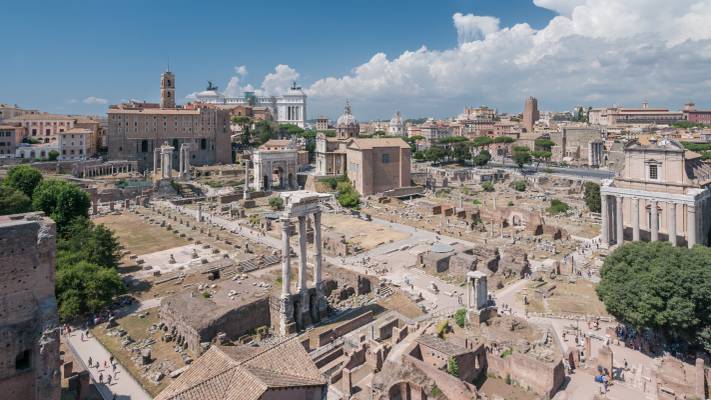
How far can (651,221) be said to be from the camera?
126 ft

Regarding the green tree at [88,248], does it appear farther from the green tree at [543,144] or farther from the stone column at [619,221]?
the green tree at [543,144]

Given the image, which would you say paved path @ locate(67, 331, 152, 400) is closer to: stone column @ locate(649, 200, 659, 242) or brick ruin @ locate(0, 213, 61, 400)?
brick ruin @ locate(0, 213, 61, 400)

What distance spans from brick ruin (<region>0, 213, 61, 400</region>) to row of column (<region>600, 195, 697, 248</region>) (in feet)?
125

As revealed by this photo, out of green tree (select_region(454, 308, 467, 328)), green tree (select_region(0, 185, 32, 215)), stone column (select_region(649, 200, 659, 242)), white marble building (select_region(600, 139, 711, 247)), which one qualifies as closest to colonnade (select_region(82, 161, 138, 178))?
green tree (select_region(0, 185, 32, 215))

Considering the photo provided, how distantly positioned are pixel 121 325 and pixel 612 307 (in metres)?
27.1

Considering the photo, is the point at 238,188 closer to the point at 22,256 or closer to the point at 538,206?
the point at 538,206

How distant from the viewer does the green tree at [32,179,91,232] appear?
43.0m

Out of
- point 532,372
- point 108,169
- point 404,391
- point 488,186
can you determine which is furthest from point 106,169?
point 532,372

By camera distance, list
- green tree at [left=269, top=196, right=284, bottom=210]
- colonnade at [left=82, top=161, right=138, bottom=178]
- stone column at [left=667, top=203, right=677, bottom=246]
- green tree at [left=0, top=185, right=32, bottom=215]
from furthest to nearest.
Answer: colonnade at [left=82, top=161, right=138, bottom=178], green tree at [left=269, top=196, right=284, bottom=210], green tree at [left=0, top=185, right=32, bottom=215], stone column at [left=667, top=203, right=677, bottom=246]

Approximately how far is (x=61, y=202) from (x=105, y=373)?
27939 millimetres

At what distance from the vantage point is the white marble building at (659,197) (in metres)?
36.4

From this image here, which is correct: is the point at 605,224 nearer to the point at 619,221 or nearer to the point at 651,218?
the point at 619,221

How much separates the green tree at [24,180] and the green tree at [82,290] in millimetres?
29966

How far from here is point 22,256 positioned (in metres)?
16.7
